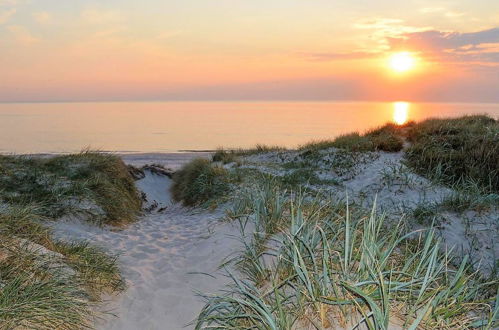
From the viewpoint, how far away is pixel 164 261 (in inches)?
247

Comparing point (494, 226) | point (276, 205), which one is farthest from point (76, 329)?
point (494, 226)

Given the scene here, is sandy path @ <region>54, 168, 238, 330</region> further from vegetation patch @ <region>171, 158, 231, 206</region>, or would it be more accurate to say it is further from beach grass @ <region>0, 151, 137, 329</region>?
vegetation patch @ <region>171, 158, 231, 206</region>

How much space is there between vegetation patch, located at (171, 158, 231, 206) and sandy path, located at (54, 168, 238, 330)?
0.68 m

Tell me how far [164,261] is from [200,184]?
407 cm

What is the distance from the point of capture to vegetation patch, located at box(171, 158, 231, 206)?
9.79 metres

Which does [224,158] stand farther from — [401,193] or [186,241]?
[186,241]

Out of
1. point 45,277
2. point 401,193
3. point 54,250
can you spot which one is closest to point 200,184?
point 401,193

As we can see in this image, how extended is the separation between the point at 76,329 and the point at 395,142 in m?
11.3

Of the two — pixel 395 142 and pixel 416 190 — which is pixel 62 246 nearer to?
pixel 416 190

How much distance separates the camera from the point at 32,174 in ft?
30.7

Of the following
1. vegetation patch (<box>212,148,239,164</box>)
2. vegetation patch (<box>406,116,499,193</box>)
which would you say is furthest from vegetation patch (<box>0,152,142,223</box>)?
vegetation patch (<box>406,116,499,193</box>)

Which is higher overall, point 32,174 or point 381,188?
point 32,174

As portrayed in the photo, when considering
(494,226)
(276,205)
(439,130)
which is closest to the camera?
(276,205)

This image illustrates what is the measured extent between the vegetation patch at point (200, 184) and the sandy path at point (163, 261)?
0.68 m
